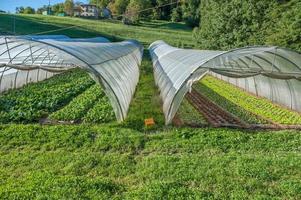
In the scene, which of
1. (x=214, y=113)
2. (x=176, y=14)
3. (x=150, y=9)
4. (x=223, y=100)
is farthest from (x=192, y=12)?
(x=214, y=113)

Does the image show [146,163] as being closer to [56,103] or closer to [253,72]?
[253,72]

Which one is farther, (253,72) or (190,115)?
(190,115)

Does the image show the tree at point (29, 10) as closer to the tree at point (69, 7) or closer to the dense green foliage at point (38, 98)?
the tree at point (69, 7)

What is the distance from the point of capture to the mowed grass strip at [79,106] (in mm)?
13133

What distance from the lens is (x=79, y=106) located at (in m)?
14.5

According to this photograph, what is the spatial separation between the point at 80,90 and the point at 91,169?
10408 mm

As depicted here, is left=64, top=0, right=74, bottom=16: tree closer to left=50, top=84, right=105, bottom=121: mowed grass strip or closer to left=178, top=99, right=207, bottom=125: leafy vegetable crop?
left=50, top=84, right=105, bottom=121: mowed grass strip

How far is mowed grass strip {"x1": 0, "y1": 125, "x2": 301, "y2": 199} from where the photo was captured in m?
7.53

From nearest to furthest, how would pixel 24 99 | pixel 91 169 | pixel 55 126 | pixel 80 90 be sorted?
pixel 91 169 < pixel 55 126 < pixel 24 99 < pixel 80 90

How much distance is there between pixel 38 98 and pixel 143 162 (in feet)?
26.1

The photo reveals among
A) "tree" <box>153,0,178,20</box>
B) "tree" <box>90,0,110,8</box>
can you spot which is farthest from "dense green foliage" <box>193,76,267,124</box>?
"tree" <box>90,0,110,8</box>

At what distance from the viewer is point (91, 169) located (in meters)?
8.71

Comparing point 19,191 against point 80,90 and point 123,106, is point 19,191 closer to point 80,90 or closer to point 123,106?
point 123,106

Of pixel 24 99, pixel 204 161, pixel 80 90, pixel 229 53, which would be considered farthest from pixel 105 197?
pixel 80 90
